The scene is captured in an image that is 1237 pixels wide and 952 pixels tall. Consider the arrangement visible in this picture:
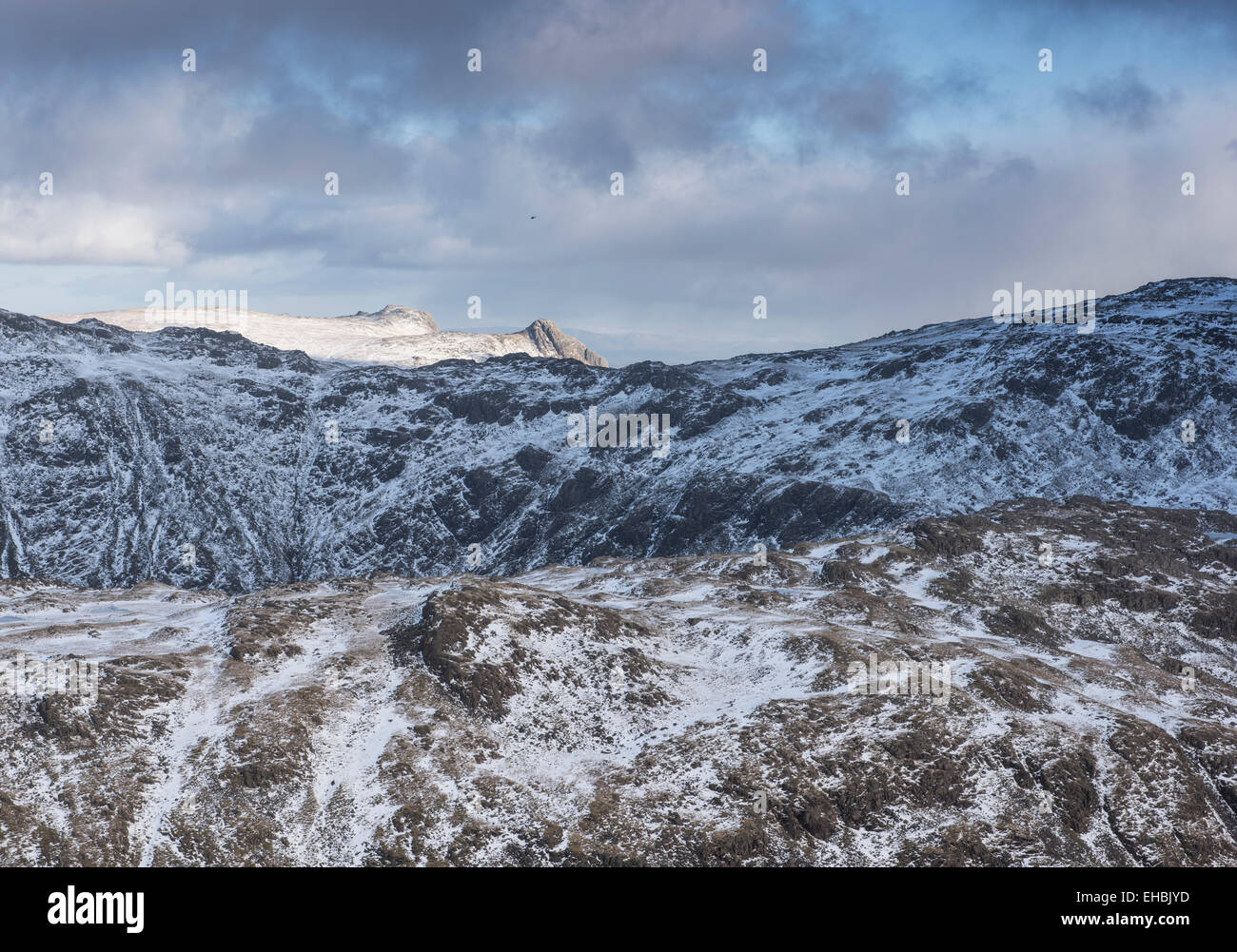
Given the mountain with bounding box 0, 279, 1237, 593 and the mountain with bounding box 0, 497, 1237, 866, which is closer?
the mountain with bounding box 0, 497, 1237, 866

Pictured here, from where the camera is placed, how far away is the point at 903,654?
75.6 metres

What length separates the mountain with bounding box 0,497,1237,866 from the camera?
54.3 m

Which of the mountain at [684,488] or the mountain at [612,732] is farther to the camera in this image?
the mountain at [684,488]

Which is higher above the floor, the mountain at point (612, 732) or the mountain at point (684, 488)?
the mountain at point (684, 488)

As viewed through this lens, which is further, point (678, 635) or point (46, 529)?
point (46, 529)

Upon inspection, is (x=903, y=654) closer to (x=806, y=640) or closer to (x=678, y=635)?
(x=806, y=640)

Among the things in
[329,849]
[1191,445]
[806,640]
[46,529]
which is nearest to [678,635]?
[806,640]

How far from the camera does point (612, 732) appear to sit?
66.7 meters

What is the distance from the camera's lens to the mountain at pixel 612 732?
5428cm

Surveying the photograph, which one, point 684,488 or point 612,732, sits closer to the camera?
point 612,732

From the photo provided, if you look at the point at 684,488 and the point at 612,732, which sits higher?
the point at 684,488

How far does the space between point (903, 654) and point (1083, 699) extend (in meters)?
12.6

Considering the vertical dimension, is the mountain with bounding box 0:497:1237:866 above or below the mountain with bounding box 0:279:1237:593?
below
